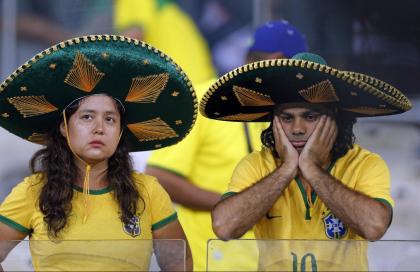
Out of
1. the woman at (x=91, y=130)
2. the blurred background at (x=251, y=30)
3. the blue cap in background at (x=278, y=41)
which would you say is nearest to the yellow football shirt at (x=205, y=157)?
the blue cap in background at (x=278, y=41)

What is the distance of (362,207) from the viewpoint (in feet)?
14.0

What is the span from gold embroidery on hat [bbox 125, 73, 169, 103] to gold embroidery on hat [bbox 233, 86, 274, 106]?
0.79 feet

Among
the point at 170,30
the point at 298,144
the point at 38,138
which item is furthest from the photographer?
the point at 170,30

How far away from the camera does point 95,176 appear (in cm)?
439

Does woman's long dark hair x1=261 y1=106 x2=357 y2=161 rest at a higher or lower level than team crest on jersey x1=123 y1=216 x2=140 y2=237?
higher

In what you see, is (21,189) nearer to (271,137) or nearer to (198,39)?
(271,137)

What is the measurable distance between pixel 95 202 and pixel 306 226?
0.69m

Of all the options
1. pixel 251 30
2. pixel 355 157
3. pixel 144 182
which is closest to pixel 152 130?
pixel 144 182

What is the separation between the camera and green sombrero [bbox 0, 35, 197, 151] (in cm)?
419

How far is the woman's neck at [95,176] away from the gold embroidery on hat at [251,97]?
0.50 m

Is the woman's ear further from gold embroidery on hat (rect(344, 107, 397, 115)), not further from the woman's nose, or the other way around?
gold embroidery on hat (rect(344, 107, 397, 115))

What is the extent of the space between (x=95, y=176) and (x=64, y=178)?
4.5 inches

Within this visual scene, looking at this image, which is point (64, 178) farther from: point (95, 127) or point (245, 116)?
point (245, 116)

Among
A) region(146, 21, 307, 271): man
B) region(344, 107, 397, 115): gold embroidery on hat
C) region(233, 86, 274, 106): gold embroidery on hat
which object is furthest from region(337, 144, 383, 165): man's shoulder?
region(146, 21, 307, 271): man
